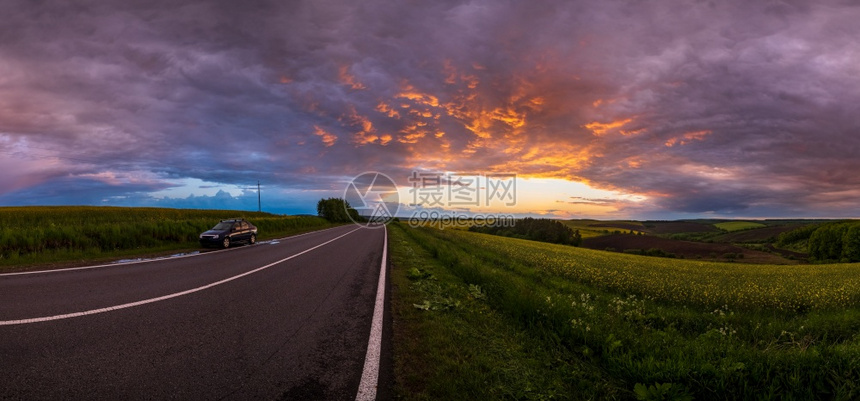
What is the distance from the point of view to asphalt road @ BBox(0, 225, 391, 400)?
343cm

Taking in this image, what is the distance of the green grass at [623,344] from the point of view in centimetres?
339

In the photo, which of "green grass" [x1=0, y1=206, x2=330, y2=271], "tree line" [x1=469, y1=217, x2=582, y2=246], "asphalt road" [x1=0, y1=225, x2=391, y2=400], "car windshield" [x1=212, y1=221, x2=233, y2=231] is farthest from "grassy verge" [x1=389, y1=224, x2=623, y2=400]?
"tree line" [x1=469, y1=217, x2=582, y2=246]

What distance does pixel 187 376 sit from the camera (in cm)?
361

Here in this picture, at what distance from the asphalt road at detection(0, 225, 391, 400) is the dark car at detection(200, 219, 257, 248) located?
8.66m

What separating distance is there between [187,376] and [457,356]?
3152 mm

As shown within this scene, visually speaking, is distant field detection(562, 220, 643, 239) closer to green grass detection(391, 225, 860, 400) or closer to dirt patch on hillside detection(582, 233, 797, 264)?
dirt patch on hillside detection(582, 233, 797, 264)

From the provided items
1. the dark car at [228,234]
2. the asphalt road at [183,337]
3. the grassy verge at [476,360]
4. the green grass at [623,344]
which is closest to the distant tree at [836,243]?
the green grass at [623,344]

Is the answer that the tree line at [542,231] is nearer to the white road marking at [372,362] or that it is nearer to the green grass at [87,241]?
the green grass at [87,241]

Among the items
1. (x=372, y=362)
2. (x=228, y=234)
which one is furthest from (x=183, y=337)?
(x=228, y=234)

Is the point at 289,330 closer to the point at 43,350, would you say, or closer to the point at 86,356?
the point at 86,356

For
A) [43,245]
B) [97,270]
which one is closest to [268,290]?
[97,270]

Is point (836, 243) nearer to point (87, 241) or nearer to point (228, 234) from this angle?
point (228, 234)

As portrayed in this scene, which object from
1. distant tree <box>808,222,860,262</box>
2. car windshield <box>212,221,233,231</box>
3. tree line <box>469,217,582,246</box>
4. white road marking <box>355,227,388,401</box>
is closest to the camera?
white road marking <box>355,227,388,401</box>

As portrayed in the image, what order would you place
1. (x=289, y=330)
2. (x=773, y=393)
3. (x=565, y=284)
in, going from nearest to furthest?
(x=773, y=393) → (x=289, y=330) → (x=565, y=284)
